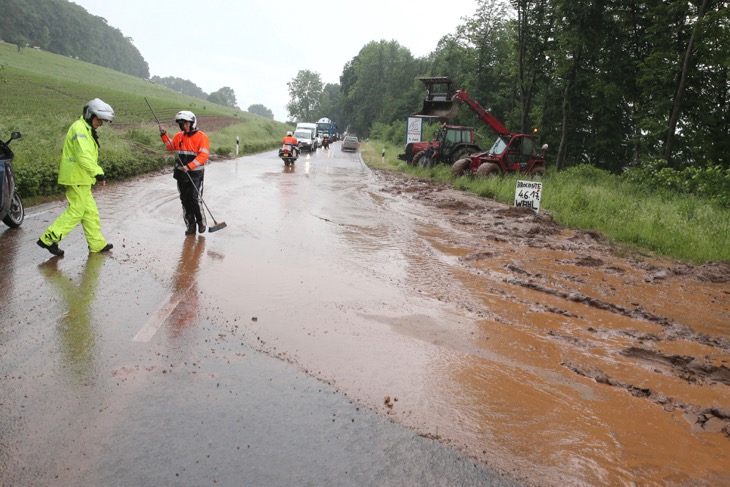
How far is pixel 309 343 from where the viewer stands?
4648 millimetres

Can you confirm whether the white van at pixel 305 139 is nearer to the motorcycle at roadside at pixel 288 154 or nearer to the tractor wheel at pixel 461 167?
the motorcycle at roadside at pixel 288 154

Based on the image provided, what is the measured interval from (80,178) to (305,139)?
35288 mm

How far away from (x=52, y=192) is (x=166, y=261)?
273 inches

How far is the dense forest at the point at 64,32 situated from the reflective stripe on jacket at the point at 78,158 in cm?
9307

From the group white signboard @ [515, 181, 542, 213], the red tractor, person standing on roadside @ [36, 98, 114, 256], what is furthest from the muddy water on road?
the red tractor

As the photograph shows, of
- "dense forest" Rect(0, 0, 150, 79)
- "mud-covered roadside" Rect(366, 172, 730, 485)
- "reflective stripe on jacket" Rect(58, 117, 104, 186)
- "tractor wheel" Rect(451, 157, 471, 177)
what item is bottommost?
"mud-covered roadside" Rect(366, 172, 730, 485)

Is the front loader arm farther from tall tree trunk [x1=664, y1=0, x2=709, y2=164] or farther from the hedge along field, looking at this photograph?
the hedge along field

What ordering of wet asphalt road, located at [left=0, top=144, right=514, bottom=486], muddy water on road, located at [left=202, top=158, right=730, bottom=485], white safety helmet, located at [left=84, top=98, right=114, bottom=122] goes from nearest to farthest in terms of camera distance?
1. wet asphalt road, located at [left=0, top=144, right=514, bottom=486]
2. muddy water on road, located at [left=202, top=158, right=730, bottom=485]
3. white safety helmet, located at [left=84, top=98, right=114, bottom=122]

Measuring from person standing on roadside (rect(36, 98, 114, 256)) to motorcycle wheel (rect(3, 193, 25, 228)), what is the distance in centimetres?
200

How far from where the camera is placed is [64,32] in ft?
415

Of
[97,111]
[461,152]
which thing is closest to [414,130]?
[461,152]

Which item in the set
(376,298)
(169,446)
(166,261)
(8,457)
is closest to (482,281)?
(376,298)

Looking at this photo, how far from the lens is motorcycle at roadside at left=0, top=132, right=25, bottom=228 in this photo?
766cm

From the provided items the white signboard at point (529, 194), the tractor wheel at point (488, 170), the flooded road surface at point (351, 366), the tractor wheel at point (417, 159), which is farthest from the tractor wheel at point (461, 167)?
the flooded road surface at point (351, 366)
